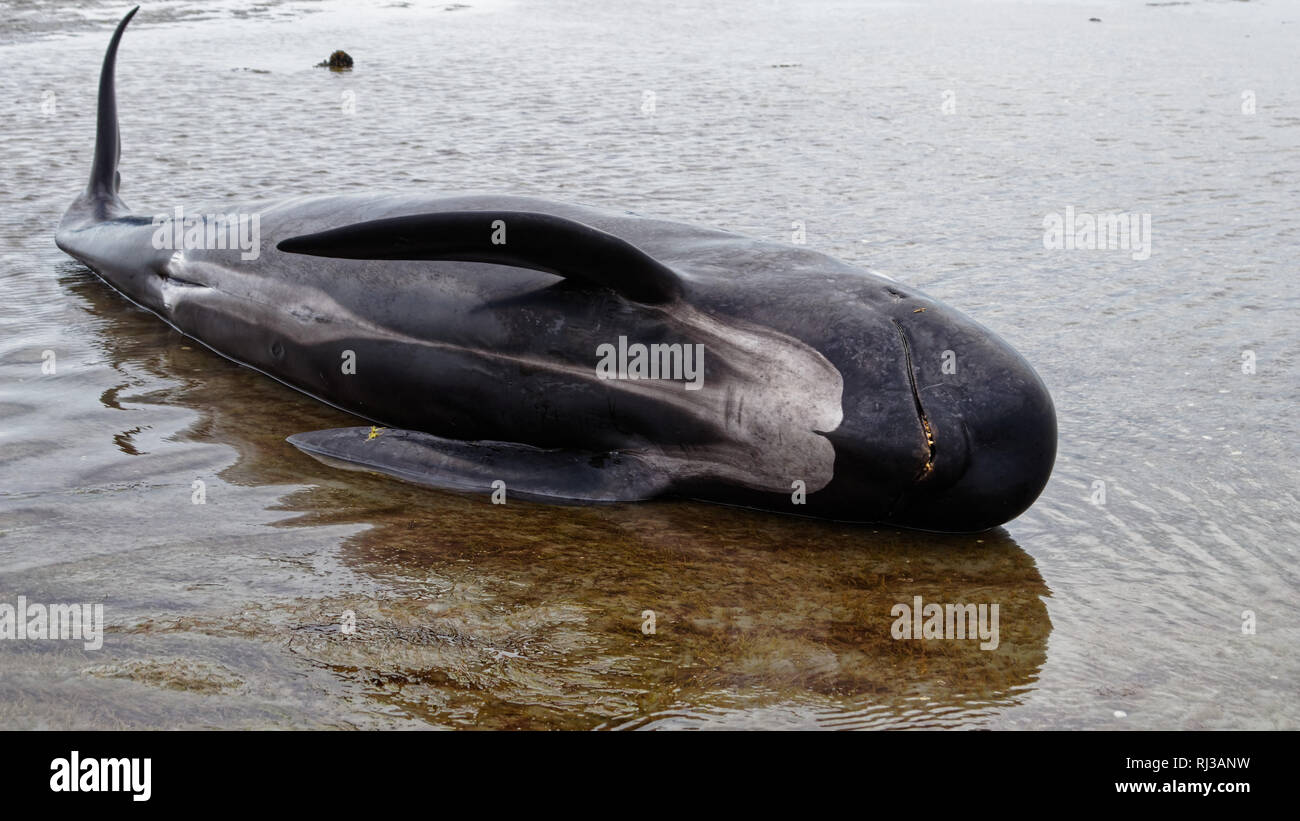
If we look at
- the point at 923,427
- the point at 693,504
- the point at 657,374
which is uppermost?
the point at 657,374

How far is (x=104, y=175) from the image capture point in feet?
25.1

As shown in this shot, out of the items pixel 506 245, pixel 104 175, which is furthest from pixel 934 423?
pixel 104 175

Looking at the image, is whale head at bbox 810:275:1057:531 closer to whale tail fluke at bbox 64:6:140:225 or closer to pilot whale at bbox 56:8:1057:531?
pilot whale at bbox 56:8:1057:531

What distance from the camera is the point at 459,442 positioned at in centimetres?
523

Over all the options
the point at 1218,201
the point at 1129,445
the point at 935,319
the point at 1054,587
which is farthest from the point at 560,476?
the point at 1218,201

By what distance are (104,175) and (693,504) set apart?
15.4 ft

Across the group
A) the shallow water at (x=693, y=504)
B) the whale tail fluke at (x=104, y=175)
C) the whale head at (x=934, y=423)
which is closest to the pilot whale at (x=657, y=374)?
the whale head at (x=934, y=423)

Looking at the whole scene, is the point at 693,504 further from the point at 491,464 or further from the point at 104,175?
the point at 104,175

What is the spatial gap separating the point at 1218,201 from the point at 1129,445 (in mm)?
4450

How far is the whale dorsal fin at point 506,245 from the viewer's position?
4711 mm

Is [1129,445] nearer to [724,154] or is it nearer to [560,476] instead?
[560,476]

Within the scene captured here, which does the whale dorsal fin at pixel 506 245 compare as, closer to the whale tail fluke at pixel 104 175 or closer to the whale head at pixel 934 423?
the whale head at pixel 934 423

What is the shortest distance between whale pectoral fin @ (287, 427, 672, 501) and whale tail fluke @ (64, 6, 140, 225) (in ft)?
10.2

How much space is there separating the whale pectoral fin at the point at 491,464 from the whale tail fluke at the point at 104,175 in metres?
3.11
